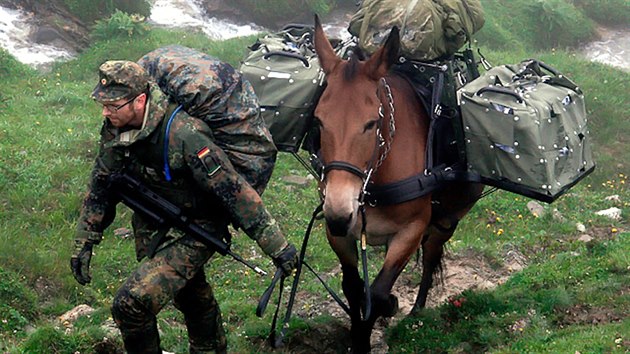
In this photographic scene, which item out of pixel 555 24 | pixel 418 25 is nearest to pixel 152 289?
pixel 418 25

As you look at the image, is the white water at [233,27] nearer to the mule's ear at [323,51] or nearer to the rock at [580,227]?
the rock at [580,227]

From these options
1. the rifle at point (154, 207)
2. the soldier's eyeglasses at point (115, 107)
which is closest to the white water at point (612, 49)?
the rifle at point (154, 207)

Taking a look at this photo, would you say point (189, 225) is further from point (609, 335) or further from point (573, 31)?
point (573, 31)

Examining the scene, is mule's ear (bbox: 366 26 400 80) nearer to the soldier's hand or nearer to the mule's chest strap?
the mule's chest strap

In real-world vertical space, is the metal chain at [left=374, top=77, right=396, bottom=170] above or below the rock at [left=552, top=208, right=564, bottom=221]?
above

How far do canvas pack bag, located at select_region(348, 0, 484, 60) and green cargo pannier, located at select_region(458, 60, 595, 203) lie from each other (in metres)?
0.44

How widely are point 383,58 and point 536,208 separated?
20.8 feet

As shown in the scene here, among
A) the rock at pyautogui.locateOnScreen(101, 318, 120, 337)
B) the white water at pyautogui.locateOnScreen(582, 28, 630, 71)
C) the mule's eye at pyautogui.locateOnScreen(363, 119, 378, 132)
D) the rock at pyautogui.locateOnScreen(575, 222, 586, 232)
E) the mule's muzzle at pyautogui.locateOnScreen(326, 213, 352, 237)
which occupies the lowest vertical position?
the white water at pyautogui.locateOnScreen(582, 28, 630, 71)

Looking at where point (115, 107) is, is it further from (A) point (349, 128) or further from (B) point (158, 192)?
(A) point (349, 128)

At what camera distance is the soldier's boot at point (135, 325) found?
17.5 ft

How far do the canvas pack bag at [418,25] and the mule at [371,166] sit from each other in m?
0.32

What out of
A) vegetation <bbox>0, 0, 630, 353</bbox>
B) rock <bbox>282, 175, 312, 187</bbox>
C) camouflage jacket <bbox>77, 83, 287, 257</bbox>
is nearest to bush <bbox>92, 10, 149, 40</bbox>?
vegetation <bbox>0, 0, 630, 353</bbox>

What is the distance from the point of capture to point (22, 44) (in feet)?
55.6

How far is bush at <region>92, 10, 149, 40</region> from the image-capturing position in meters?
16.8
